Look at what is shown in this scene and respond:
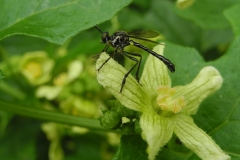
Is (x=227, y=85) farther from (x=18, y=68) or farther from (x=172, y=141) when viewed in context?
(x=18, y=68)

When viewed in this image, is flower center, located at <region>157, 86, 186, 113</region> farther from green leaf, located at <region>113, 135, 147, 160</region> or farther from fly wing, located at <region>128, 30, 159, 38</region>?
fly wing, located at <region>128, 30, 159, 38</region>

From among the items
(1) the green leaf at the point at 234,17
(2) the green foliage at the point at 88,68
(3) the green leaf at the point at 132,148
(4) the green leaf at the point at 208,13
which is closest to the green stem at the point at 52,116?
(2) the green foliage at the point at 88,68

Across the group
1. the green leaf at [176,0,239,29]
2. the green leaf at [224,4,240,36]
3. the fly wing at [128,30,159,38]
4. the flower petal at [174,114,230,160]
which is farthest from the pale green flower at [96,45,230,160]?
the green leaf at [176,0,239,29]

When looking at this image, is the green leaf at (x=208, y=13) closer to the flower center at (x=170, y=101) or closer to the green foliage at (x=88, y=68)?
the green foliage at (x=88, y=68)

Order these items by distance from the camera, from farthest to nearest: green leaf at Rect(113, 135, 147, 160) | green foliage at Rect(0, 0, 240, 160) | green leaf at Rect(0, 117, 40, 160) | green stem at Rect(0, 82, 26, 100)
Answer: green leaf at Rect(0, 117, 40, 160) < green stem at Rect(0, 82, 26, 100) < green foliage at Rect(0, 0, 240, 160) < green leaf at Rect(113, 135, 147, 160)

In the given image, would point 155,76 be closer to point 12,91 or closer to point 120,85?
point 120,85

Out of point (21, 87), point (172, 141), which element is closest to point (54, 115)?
point (172, 141)
